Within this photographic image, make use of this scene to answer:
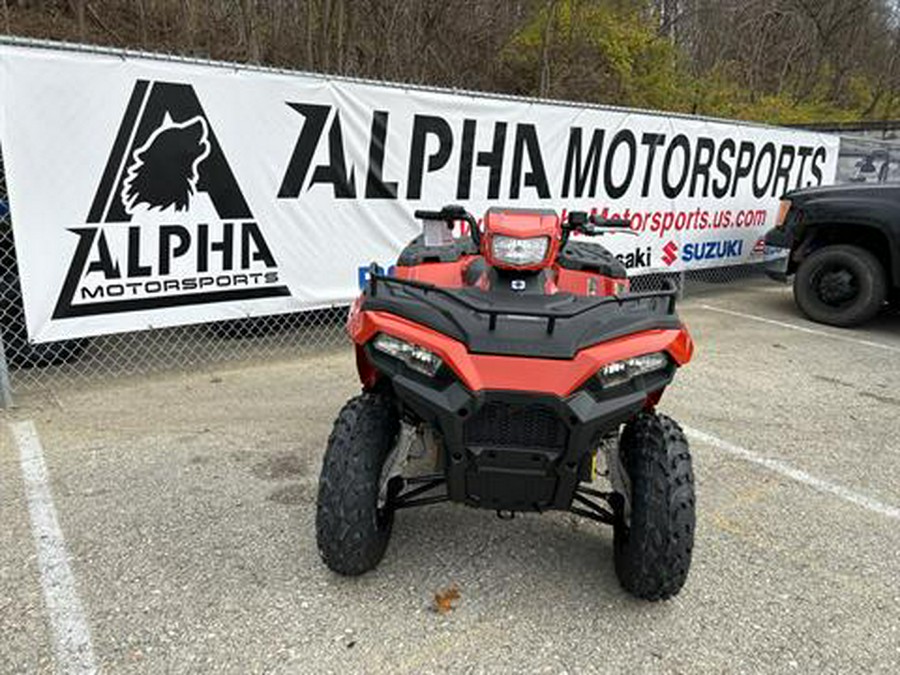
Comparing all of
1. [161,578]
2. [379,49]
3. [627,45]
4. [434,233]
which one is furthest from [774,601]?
[627,45]

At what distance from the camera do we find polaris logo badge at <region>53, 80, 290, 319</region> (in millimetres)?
4203

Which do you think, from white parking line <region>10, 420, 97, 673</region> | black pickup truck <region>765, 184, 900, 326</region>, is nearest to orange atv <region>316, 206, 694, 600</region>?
white parking line <region>10, 420, 97, 673</region>

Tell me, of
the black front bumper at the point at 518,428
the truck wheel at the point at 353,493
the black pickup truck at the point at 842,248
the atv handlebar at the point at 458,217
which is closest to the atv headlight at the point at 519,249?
the atv handlebar at the point at 458,217

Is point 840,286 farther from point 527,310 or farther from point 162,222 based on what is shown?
point 162,222

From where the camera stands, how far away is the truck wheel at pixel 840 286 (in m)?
6.86

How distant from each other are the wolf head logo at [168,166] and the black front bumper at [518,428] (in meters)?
2.79

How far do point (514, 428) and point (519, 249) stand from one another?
70 cm

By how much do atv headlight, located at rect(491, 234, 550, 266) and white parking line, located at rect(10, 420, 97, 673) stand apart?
6.31 feet

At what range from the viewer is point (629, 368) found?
227cm

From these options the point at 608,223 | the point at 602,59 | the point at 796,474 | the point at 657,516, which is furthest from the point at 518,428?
the point at 602,59

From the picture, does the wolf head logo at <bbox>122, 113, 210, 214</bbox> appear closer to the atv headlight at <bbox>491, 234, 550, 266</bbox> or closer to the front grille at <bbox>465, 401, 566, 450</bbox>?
the atv headlight at <bbox>491, 234, 550, 266</bbox>

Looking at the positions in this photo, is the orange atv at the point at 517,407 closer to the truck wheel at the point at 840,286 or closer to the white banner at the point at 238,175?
the white banner at the point at 238,175

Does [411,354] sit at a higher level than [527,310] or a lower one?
lower

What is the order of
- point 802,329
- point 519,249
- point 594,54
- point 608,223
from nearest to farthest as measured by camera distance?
point 519,249 → point 608,223 → point 802,329 → point 594,54
